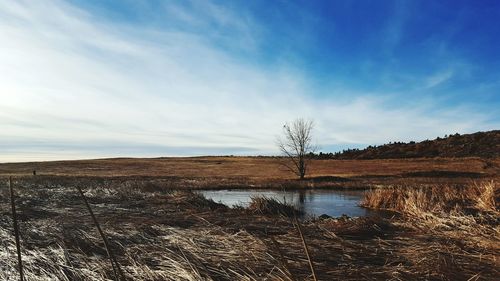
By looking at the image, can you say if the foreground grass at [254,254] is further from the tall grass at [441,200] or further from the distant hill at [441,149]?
the distant hill at [441,149]

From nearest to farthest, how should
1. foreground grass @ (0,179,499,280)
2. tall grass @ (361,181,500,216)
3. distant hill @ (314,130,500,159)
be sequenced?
foreground grass @ (0,179,499,280)
tall grass @ (361,181,500,216)
distant hill @ (314,130,500,159)

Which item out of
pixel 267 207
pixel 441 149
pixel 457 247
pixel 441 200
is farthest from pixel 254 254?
pixel 441 149

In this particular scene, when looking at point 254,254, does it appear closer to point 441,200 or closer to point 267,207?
point 267,207

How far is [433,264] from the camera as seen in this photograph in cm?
555

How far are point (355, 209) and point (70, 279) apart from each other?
63.5 ft

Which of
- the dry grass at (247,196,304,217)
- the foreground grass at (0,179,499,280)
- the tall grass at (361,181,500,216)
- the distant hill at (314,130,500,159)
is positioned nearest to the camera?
the foreground grass at (0,179,499,280)

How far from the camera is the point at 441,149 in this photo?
82562mm

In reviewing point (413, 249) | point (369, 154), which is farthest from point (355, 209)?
point (369, 154)

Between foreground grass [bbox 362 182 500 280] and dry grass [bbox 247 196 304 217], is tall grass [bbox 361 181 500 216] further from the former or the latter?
dry grass [bbox 247 196 304 217]

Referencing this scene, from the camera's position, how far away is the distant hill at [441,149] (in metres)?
77.0

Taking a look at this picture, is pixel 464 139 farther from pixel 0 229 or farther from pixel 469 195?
pixel 0 229

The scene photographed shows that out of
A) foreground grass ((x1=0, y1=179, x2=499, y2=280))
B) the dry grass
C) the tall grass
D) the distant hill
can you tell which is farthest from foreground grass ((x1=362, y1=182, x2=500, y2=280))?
the distant hill

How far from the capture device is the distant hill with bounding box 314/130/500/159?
253 ft

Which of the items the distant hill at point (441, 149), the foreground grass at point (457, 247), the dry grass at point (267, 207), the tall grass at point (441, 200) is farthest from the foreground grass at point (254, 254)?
the distant hill at point (441, 149)
